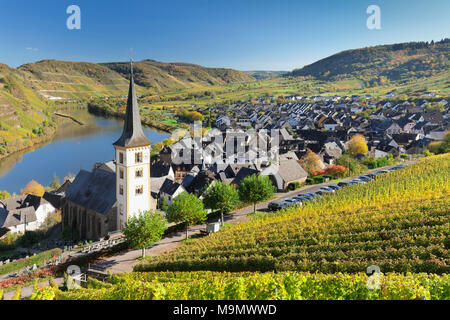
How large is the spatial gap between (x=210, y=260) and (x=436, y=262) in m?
11.5

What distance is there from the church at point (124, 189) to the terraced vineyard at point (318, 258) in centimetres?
803

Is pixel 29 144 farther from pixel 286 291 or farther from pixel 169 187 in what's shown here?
pixel 286 291

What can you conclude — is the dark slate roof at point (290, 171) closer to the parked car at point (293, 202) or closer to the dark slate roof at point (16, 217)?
the parked car at point (293, 202)

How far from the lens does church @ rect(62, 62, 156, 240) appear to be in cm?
3206

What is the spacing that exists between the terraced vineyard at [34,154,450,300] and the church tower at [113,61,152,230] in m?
7.81

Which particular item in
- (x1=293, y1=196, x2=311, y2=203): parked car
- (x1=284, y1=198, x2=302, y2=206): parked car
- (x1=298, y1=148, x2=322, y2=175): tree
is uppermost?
(x1=298, y1=148, x2=322, y2=175): tree

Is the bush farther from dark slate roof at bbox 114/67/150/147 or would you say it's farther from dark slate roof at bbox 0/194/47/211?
dark slate roof at bbox 0/194/47/211

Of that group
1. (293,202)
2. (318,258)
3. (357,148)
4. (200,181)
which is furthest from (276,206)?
(357,148)

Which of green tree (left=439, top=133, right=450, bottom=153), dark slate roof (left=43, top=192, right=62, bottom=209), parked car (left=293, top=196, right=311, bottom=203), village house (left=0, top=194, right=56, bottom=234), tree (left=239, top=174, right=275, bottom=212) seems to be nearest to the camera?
tree (left=239, top=174, right=275, bottom=212)

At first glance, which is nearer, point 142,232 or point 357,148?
point 142,232

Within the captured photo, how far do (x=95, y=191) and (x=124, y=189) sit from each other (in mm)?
6157

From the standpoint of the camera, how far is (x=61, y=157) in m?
88.1

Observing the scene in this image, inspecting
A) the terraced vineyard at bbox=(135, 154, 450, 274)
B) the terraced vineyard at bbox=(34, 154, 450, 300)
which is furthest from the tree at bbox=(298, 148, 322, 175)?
the terraced vineyard at bbox=(135, 154, 450, 274)

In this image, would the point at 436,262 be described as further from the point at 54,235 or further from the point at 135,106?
the point at 54,235
